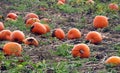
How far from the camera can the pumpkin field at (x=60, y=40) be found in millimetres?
4680

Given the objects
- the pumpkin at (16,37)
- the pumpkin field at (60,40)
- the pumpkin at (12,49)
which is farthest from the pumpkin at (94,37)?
the pumpkin at (12,49)

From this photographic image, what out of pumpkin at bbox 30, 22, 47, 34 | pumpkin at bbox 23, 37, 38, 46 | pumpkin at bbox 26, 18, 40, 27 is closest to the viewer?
pumpkin at bbox 23, 37, 38, 46

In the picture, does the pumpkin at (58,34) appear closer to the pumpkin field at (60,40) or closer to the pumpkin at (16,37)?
the pumpkin field at (60,40)

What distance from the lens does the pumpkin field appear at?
4.68m

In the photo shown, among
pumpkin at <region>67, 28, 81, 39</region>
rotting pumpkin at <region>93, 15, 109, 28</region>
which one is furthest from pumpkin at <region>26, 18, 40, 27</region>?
rotting pumpkin at <region>93, 15, 109, 28</region>

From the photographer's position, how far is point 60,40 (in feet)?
20.1

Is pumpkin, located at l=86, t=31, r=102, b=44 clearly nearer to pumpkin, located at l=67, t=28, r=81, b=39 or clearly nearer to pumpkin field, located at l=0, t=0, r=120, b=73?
pumpkin field, located at l=0, t=0, r=120, b=73

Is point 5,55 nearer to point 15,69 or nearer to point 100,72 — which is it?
point 15,69

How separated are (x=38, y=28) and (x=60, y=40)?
40cm

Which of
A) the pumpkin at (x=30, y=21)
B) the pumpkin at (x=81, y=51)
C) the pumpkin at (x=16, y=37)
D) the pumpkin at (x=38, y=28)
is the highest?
the pumpkin at (x=30, y=21)

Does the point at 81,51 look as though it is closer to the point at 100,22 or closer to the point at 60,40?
the point at 60,40

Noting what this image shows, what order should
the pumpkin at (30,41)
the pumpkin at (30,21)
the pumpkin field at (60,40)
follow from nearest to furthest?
the pumpkin field at (60,40), the pumpkin at (30,41), the pumpkin at (30,21)

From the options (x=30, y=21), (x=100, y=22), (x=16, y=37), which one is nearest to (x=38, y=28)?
(x=30, y=21)

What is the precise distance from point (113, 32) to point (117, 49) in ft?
3.91
